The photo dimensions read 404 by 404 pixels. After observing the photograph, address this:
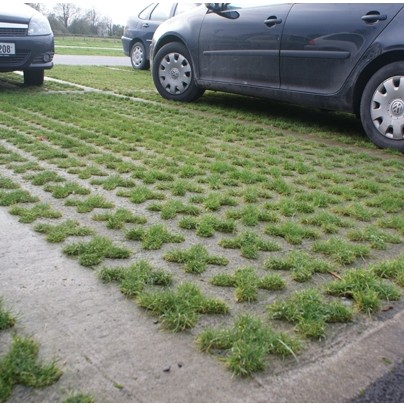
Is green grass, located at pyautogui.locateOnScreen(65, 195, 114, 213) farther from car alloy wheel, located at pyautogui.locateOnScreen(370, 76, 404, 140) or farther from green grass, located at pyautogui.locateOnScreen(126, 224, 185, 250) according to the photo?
car alloy wheel, located at pyautogui.locateOnScreen(370, 76, 404, 140)

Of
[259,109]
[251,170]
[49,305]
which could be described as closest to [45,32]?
[259,109]

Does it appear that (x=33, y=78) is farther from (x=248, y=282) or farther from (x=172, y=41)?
(x=248, y=282)

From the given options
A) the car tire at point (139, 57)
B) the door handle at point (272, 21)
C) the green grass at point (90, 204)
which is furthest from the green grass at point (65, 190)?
the car tire at point (139, 57)

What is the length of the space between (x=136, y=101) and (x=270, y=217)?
5007 mm

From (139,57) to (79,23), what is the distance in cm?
2663

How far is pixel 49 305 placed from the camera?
2.22 meters

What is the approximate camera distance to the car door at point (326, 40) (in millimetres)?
5383

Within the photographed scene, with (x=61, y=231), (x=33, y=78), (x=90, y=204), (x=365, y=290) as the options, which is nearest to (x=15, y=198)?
(x=90, y=204)

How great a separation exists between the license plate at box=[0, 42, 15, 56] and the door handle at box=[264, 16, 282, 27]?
3.90 meters

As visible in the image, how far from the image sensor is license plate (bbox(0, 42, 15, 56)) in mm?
7754

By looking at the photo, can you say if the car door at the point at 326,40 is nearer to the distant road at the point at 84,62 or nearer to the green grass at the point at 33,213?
the green grass at the point at 33,213

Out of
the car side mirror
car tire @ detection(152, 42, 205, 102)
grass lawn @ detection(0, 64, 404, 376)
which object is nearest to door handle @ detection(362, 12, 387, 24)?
grass lawn @ detection(0, 64, 404, 376)

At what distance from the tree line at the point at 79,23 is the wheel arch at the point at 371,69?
3204 centimetres

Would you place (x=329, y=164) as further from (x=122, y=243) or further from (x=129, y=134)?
(x=122, y=243)
